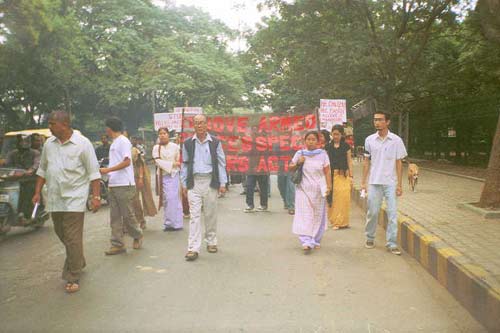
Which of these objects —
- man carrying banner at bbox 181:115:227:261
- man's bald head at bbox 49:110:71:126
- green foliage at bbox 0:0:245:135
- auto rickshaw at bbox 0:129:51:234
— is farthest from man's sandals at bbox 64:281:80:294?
green foliage at bbox 0:0:245:135

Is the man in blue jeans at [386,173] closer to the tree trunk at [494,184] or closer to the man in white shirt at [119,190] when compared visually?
the tree trunk at [494,184]

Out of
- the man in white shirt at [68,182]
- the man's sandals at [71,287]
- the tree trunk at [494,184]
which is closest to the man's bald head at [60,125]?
the man in white shirt at [68,182]

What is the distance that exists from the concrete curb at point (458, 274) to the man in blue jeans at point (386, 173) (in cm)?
32

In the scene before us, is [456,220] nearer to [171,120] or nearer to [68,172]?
[68,172]

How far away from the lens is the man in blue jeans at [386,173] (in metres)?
6.51

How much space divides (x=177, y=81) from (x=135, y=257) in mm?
23781

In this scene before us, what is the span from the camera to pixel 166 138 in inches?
329

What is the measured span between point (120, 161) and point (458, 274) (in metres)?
4.16

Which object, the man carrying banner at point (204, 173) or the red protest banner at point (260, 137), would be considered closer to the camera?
the man carrying banner at point (204, 173)

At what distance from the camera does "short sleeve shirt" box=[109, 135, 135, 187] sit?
21.7 feet

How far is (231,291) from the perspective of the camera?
480 centimetres

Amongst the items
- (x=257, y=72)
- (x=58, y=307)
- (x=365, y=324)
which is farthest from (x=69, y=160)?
(x=257, y=72)

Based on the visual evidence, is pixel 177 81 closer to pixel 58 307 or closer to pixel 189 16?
pixel 189 16

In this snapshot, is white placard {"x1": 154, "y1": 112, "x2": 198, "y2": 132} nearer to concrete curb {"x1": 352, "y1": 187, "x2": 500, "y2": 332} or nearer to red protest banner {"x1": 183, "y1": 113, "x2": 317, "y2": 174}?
red protest banner {"x1": 183, "y1": 113, "x2": 317, "y2": 174}
